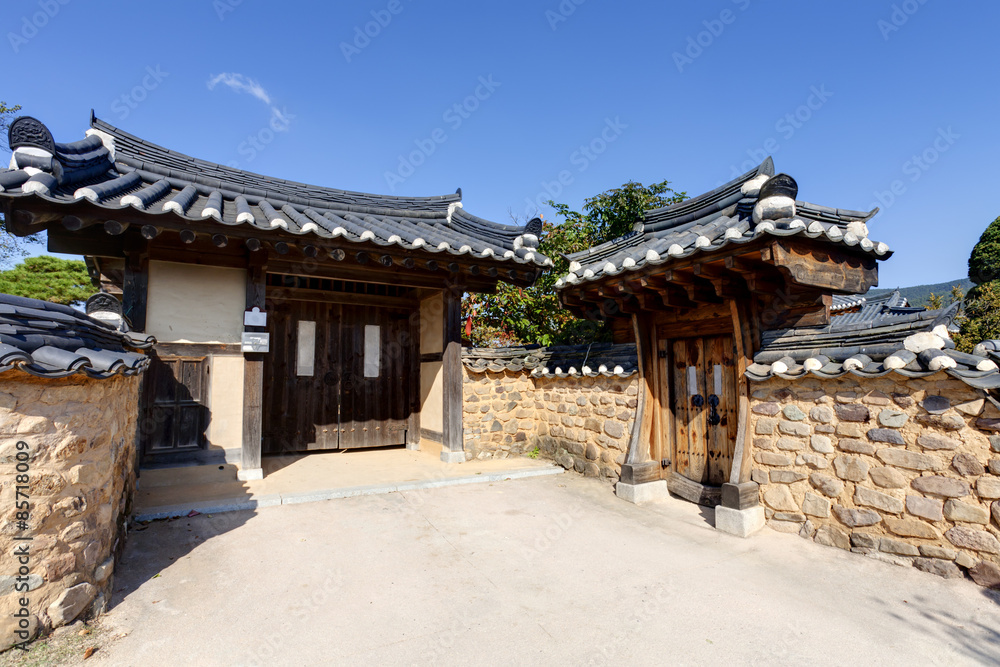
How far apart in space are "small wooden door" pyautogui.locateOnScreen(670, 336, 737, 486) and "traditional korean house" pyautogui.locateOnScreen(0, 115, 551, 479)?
2.36 meters

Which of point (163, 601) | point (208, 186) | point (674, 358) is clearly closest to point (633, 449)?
point (674, 358)

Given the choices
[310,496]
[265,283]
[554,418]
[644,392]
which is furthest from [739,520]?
[265,283]

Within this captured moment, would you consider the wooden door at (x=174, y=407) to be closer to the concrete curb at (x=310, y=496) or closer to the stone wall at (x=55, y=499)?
the concrete curb at (x=310, y=496)

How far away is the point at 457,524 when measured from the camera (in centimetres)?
462

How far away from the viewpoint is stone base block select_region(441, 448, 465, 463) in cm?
682

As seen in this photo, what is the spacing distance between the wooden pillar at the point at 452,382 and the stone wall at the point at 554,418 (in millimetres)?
219

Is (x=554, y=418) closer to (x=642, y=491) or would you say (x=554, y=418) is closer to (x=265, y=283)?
(x=642, y=491)

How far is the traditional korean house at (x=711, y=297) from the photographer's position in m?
4.15

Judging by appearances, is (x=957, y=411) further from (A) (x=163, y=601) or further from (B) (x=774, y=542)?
(A) (x=163, y=601)

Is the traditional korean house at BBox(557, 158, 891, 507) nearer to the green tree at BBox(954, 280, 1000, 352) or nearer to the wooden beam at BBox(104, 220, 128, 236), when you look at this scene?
the wooden beam at BBox(104, 220, 128, 236)

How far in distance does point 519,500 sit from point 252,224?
397 centimetres

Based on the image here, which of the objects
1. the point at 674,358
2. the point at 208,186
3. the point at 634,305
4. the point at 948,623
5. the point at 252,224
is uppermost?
the point at 208,186

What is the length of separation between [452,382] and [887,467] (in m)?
4.81

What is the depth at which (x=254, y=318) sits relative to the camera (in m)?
5.68
